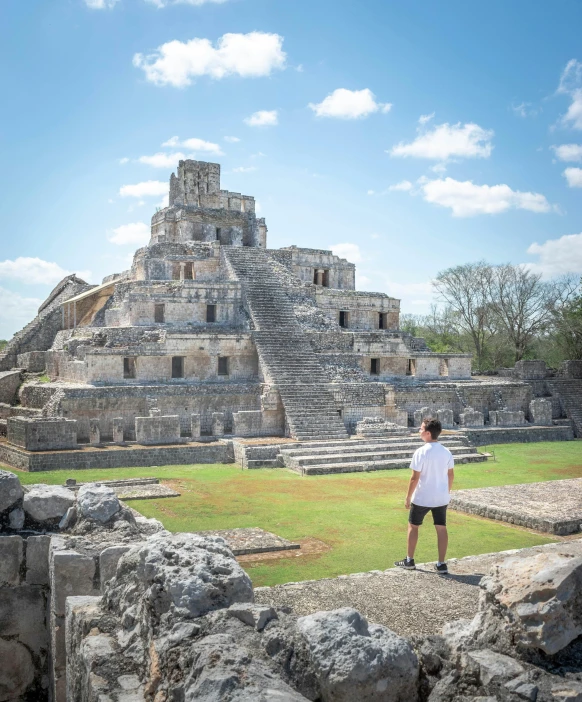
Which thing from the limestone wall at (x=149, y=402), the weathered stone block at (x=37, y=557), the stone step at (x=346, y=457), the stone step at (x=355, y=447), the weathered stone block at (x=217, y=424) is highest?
the limestone wall at (x=149, y=402)

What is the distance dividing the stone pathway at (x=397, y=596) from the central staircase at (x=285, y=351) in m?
11.5

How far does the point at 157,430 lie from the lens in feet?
56.6

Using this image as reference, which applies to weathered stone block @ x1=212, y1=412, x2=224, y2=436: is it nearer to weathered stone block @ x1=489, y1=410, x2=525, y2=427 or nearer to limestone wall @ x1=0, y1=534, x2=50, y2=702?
weathered stone block @ x1=489, y1=410, x2=525, y2=427


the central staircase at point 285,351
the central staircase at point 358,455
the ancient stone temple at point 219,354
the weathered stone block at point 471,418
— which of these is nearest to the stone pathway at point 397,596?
the central staircase at point 358,455

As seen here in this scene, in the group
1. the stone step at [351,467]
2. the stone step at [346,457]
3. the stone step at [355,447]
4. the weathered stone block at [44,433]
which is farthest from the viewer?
the stone step at [355,447]

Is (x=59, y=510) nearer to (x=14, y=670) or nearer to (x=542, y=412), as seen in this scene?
(x=14, y=670)

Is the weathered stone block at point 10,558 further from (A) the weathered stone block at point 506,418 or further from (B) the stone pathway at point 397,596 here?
(A) the weathered stone block at point 506,418

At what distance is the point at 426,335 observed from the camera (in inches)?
1754

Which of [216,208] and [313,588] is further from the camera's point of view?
[216,208]

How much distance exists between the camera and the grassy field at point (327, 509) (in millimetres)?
8594

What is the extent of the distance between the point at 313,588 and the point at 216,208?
932 inches

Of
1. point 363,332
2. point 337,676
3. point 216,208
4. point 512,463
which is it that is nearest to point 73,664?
point 337,676

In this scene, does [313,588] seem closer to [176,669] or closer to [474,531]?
[176,669]

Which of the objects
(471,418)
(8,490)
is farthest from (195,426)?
(8,490)
